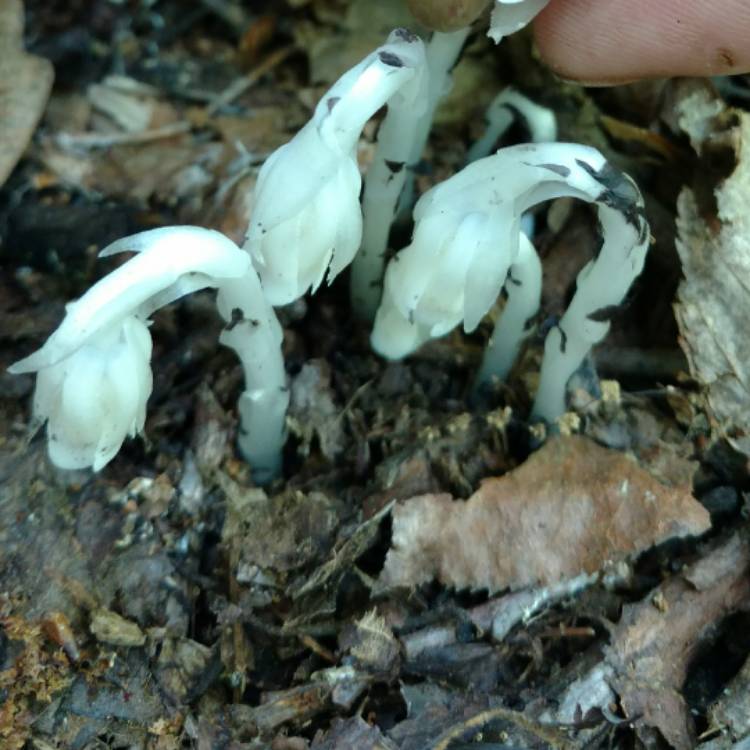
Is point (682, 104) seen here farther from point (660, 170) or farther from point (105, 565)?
point (105, 565)

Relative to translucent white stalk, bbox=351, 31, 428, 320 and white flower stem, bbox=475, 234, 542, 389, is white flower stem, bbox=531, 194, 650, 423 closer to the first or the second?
white flower stem, bbox=475, 234, 542, 389

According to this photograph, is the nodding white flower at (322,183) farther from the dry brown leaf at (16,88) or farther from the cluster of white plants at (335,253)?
the dry brown leaf at (16,88)

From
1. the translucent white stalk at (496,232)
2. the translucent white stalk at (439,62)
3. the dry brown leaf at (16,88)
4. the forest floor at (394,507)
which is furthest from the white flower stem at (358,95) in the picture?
the dry brown leaf at (16,88)

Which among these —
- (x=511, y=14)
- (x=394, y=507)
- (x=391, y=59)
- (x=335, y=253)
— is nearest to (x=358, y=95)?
(x=391, y=59)

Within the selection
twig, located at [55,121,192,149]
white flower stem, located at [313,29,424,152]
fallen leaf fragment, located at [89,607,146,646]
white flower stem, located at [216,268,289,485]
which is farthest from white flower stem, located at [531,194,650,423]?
twig, located at [55,121,192,149]

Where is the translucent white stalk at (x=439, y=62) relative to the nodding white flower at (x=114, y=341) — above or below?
above
